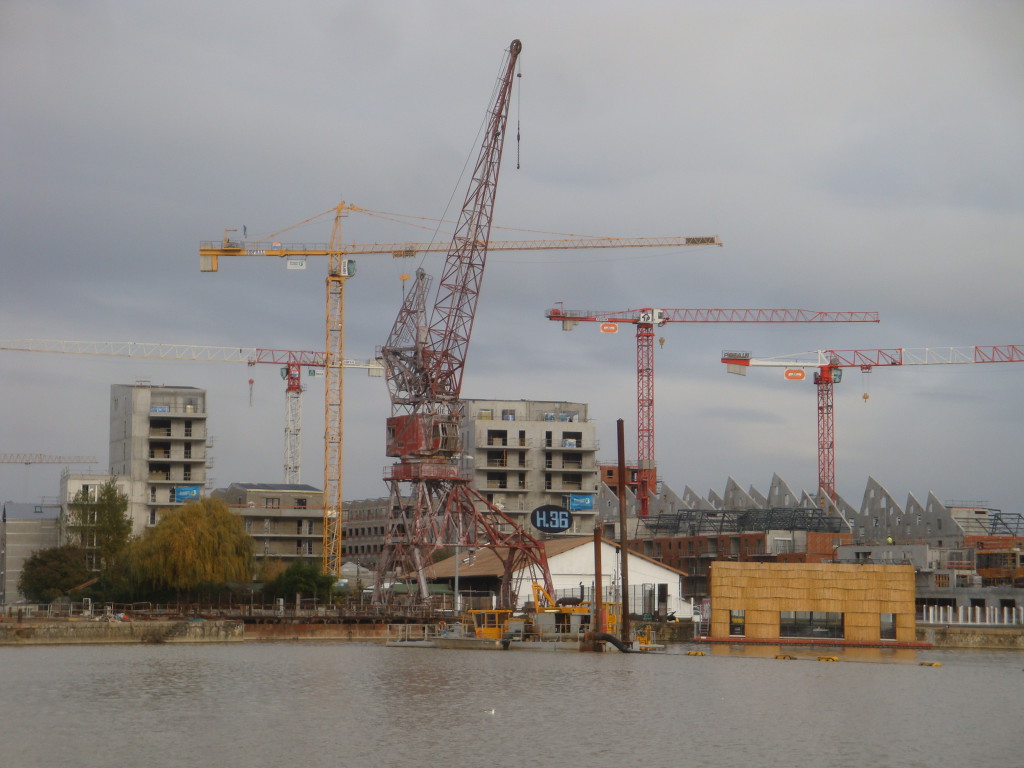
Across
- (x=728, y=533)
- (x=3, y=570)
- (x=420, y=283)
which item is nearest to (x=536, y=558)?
(x=420, y=283)

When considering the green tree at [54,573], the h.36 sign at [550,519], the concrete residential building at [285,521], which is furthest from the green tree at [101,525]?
the h.36 sign at [550,519]

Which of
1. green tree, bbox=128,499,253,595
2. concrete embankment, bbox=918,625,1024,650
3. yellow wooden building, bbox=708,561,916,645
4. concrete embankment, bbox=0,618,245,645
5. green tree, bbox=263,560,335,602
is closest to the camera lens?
yellow wooden building, bbox=708,561,916,645

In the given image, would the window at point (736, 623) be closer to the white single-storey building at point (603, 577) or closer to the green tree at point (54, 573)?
the white single-storey building at point (603, 577)

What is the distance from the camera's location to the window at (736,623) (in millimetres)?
90125

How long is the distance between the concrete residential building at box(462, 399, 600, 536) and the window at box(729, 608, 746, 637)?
84920 mm

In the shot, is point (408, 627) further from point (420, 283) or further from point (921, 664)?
point (921, 664)

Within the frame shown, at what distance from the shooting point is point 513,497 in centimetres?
17938

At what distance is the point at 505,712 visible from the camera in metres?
49.2

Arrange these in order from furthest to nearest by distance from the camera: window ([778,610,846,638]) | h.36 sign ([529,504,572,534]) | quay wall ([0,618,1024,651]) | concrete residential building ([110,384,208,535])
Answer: concrete residential building ([110,384,208,535]), h.36 sign ([529,504,572,534]), quay wall ([0,618,1024,651]), window ([778,610,846,638])

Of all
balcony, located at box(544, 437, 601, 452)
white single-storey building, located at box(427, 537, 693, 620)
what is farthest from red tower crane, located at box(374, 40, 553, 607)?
balcony, located at box(544, 437, 601, 452)

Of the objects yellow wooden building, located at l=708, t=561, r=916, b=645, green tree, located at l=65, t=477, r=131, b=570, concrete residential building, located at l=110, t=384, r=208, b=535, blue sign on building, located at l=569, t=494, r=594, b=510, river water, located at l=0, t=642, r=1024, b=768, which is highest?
concrete residential building, located at l=110, t=384, r=208, b=535

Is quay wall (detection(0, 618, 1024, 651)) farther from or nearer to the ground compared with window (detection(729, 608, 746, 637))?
nearer to the ground

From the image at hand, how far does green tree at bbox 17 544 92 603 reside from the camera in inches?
5128

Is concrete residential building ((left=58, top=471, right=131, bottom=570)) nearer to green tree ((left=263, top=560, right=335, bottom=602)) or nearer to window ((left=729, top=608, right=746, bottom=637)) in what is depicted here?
green tree ((left=263, top=560, right=335, bottom=602))
